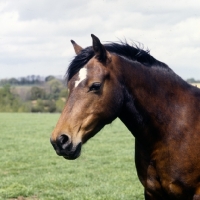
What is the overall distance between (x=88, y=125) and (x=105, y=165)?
30.6ft

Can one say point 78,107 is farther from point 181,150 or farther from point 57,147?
point 181,150

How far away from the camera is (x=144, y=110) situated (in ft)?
15.3

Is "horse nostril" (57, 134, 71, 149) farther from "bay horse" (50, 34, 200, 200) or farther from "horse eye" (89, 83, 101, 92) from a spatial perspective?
"horse eye" (89, 83, 101, 92)

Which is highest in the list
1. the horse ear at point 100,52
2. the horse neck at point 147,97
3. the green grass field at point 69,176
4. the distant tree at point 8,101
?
the distant tree at point 8,101

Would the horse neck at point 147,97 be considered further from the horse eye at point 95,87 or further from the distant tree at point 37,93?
the distant tree at point 37,93

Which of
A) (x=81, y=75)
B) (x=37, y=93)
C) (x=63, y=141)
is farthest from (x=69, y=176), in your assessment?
(x=37, y=93)

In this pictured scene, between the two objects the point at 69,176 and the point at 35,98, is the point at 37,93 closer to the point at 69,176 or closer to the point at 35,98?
the point at 35,98

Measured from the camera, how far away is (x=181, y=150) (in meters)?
4.60

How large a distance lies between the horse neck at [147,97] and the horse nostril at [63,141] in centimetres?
81

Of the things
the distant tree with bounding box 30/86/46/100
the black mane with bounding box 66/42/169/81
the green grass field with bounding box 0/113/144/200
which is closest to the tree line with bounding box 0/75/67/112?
the distant tree with bounding box 30/86/46/100

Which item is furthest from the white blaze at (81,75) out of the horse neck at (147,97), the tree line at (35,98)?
the tree line at (35,98)

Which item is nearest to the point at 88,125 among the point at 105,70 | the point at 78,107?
the point at 78,107

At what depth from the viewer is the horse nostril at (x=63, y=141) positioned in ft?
13.1

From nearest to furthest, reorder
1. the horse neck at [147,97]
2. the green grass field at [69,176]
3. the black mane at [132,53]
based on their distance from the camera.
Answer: the horse neck at [147,97]
the black mane at [132,53]
the green grass field at [69,176]
